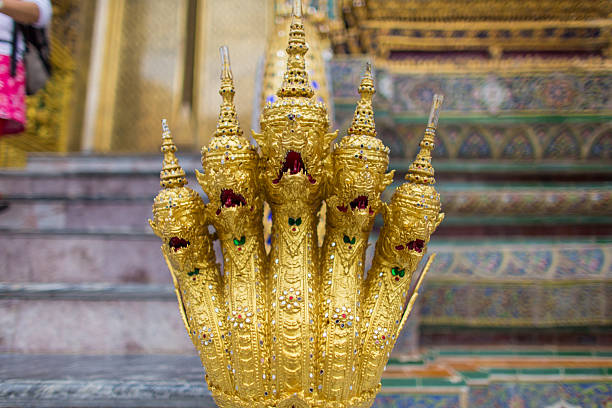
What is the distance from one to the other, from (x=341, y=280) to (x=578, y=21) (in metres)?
1.89

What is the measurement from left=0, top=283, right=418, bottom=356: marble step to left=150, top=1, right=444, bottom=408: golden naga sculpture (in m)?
0.48

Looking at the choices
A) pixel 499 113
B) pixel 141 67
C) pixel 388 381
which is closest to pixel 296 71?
pixel 388 381

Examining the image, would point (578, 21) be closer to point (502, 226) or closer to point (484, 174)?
point (484, 174)

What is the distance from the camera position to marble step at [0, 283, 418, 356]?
3.51 feet

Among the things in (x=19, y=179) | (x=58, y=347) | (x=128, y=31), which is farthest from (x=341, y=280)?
(x=128, y=31)

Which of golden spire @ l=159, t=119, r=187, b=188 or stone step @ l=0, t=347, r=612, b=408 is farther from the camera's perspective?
stone step @ l=0, t=347, r=612, b=408

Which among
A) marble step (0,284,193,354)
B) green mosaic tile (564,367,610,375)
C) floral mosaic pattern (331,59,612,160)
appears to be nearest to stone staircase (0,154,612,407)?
marble step (0,284,193,354)

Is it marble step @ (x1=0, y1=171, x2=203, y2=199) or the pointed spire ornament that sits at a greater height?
marble step @ (x1=0, y1=171, x2=203, y2=199)

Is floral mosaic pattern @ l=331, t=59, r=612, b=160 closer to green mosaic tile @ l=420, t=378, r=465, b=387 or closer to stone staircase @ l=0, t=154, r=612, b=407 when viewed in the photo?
stone staircase @ l=0, t=154, r=612, b=407

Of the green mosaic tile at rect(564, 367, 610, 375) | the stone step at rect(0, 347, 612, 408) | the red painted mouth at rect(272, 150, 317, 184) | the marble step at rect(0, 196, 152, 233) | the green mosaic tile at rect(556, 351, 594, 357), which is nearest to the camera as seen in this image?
the red painted mouth at rect(272, 150, 317, 184)

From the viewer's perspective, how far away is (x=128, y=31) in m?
2.54

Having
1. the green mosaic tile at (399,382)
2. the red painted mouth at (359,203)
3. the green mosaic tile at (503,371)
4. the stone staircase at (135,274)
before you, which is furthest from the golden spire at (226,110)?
the green mosaic tile at (503,371)

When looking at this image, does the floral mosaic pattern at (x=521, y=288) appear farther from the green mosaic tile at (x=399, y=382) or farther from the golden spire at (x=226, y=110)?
the golden spire at (x=226, y=110)

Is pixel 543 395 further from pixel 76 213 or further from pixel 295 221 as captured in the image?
pixel 76 213
